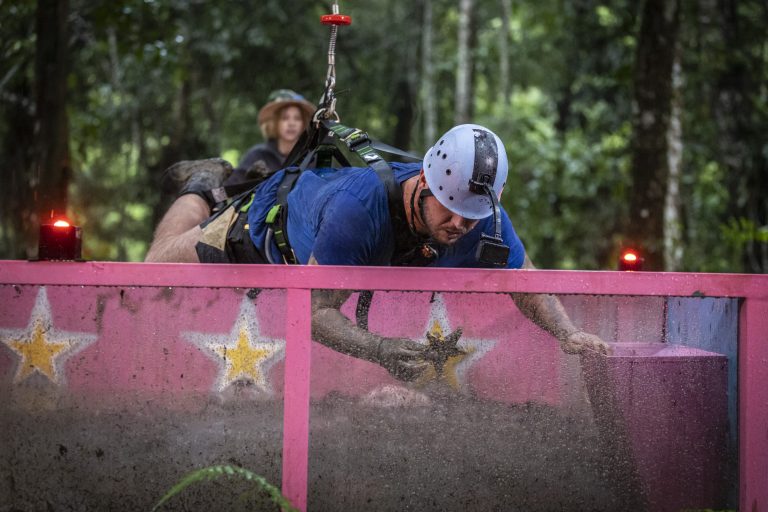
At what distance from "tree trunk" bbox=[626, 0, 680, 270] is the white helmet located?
524 cm

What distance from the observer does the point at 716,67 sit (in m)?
12.2

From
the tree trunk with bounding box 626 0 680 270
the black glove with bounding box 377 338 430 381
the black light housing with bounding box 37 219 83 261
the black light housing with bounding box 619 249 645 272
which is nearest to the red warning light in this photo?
the black light housing with bounding box 619 249 645 272

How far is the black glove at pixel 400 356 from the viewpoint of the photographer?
3.00 meters

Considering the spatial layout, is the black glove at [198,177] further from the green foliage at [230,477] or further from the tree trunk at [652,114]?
the tree trunk at [652,114]

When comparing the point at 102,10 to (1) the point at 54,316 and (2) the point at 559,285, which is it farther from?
(2) the point at 559,285

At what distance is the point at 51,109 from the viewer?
699cm

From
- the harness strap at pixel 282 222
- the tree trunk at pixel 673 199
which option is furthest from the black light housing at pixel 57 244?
the tree trunk at pixel 673 199

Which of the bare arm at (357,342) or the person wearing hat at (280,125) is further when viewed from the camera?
the person wearing hat at (280,125)

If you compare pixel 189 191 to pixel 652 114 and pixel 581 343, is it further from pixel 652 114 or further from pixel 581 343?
pixel 652 114

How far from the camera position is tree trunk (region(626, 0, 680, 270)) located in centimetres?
852

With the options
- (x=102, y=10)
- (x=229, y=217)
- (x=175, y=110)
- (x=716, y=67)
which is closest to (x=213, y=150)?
(x=175, y=110)

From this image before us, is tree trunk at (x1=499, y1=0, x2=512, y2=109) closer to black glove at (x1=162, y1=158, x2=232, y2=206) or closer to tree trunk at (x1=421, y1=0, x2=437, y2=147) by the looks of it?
tree trunk at (x1=421, y1=0, x2=437, y2=147)

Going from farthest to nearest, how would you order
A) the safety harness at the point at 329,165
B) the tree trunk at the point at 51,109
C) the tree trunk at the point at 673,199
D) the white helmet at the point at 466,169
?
the tree trunk at the point at 673,199, the tree trunk at the point at 51,109, the safety harness at the point at 329,165, the white helmet at the point at 466,169

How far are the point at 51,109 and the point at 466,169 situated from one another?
4558mm
